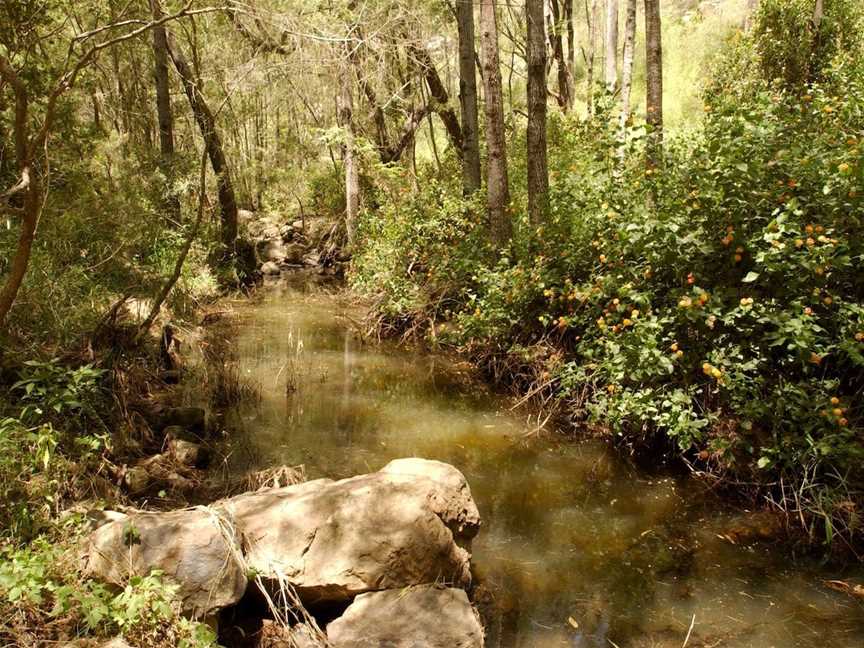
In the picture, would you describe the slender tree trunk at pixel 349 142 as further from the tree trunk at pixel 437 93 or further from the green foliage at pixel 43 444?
the green foliage at pixel 43 444

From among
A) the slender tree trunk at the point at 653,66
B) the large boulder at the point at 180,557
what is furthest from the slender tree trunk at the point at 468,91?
the large boulder at the point at 180,557

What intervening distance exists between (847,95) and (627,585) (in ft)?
15.5

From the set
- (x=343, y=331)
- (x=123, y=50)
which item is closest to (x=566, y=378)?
(x=343, y=331)

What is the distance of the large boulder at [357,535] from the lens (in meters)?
3.61

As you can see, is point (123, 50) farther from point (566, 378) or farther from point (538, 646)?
point (538, 646)

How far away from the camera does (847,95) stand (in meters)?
5.73

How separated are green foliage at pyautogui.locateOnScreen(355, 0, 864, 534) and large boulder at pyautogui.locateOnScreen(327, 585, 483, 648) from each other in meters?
2.76

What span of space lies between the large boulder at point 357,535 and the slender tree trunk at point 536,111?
18.4ft

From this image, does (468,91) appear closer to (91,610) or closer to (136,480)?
(136,480)

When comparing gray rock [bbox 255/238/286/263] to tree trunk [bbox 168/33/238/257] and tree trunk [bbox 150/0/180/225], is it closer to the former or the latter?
tree trunk [bbox 168/33/238/257]

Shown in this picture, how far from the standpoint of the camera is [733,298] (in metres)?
5.46

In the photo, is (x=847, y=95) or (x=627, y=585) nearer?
(x=627, y=585)

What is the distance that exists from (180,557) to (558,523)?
298 centimetres

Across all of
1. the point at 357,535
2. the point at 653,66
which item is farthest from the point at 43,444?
the point at 653,66
